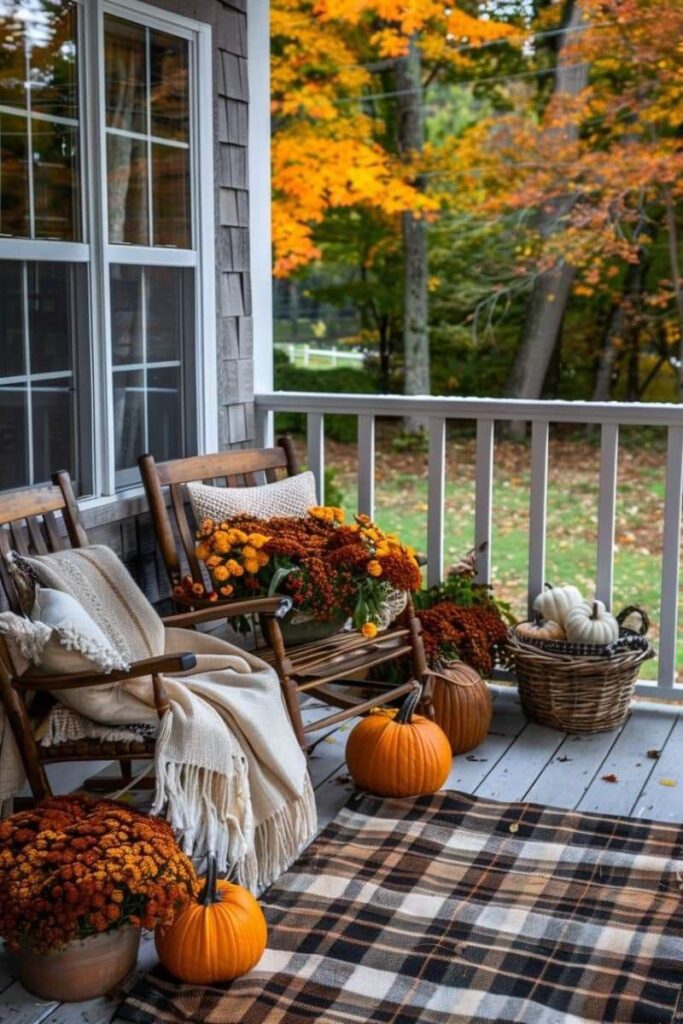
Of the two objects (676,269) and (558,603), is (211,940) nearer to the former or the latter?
(558,603)

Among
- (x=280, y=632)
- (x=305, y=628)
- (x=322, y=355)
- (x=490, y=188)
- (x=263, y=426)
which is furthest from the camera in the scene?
(x=322, y=355)

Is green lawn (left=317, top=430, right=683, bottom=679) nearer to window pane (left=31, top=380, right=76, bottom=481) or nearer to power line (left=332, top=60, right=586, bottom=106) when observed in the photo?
power line (left=332, top=60, right=586, bottom=106)

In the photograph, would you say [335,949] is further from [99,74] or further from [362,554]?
[99,74]

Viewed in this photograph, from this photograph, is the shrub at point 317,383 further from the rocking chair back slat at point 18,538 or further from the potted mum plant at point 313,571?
the rocking chair back slat at point 18,538

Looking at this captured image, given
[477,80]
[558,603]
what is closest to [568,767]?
[558,603]

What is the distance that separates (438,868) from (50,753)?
3.15 feet

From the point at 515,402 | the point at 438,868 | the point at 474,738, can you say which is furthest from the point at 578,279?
the point at 438,868

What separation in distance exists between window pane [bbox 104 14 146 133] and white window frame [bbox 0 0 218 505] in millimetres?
43

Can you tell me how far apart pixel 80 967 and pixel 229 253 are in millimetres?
2515

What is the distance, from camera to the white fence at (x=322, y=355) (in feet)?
40.3

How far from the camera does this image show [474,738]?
3.75 meters

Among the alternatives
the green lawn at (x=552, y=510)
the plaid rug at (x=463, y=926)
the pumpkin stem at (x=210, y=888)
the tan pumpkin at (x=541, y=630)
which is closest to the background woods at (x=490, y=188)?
the green lawn at (x=552, y=510)

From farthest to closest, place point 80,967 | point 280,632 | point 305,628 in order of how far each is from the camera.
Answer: point 305,628 < point 280,632 < point 80,967

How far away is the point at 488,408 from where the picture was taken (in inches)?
165
